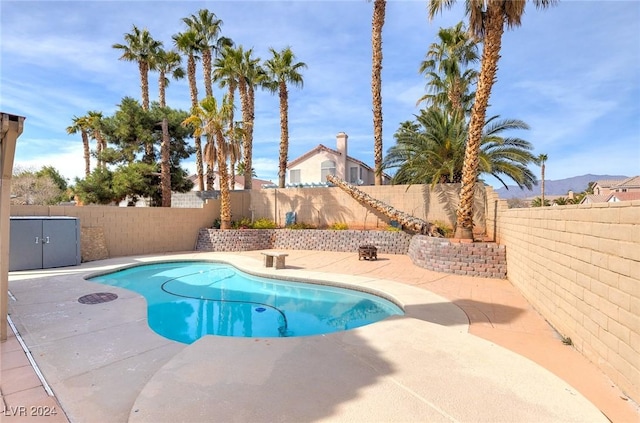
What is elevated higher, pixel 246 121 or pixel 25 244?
pixel 246 121

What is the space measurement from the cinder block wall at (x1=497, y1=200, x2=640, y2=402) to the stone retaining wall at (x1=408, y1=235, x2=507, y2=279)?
304cm

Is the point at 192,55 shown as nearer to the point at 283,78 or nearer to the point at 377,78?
the point at 283,78

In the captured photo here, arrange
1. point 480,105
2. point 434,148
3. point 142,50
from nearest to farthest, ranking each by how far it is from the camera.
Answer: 1. point 480,105
2. point 434,148
3. point 142,50

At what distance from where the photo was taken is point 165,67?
2475 cm

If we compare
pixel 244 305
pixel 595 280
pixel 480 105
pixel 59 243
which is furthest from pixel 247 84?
pixel 595 280

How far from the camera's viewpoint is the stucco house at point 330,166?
1070 inches

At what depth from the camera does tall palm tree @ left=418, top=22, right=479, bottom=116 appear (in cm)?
1897

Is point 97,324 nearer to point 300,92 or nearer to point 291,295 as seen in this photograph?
point 291,295

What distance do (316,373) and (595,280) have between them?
4.16 m

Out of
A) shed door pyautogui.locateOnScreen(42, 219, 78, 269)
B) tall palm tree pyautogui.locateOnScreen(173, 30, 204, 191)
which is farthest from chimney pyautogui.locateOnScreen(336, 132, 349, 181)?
shed door pyautogui.locateOnScreen(42, 219, 78, 269)

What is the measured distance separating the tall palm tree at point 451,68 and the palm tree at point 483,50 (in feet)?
24.5

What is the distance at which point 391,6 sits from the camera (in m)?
17.7

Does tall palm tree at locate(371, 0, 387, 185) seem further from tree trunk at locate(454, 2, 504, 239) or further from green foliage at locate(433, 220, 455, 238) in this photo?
tree trunk at locate(454, 2, 504, 239)

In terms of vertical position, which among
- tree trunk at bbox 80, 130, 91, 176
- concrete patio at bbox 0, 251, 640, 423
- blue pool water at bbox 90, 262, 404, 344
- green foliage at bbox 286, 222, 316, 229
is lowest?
blue pool water at bbox 90, 262, 404, 344
